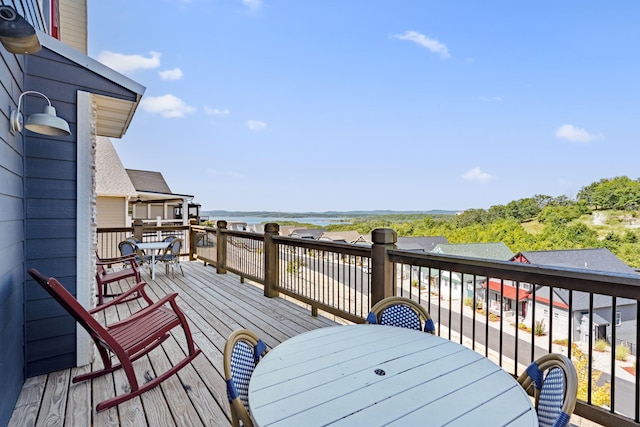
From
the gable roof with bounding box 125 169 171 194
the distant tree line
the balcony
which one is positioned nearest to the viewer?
the balcony

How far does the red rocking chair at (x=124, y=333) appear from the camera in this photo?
2.08 metres

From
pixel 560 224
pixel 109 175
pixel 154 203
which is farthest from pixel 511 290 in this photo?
pixel 154 203

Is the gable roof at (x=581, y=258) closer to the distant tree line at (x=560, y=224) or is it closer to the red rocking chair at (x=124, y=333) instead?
the distant tree line at (x=560, y=224)

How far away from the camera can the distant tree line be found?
13648 millimetres

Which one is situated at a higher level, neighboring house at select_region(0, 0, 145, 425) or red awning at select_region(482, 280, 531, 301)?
neighboring house at select_region(0, 0, 145, 425)

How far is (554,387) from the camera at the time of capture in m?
1.17

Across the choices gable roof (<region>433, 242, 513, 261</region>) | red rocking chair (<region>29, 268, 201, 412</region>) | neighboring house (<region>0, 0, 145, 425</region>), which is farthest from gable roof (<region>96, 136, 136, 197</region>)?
gable roof (<region>433, 242, 513, 261</region>)

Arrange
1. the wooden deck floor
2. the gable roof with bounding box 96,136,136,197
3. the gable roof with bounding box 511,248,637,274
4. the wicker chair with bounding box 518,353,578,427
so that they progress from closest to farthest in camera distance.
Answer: the wicker chair with bounding box 518,353,578,427, the wooden deck floor, the gable roof with bounding box 511,248,637,274, the gable roof with bounding box 96,136,136,197

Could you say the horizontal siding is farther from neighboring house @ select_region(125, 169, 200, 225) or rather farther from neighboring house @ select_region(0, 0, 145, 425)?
neighboring house @ select_region(0, 0, 145, 425)

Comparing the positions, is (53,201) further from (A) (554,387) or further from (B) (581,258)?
(B) (581,258)

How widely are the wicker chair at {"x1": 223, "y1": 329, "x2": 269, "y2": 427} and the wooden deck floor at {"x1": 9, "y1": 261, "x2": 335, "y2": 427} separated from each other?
0.84m

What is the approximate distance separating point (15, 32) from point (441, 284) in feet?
16.4

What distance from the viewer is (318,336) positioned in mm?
1754

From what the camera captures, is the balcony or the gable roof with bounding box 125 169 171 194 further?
the gable roof with bounding box 125 169 171 194
